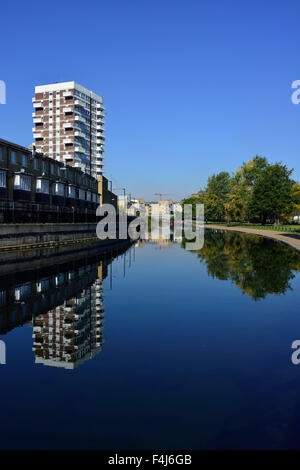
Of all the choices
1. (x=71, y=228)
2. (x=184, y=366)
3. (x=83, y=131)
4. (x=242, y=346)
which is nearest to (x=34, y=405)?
(x=184, y=366)

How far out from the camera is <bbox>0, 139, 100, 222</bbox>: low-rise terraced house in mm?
41406

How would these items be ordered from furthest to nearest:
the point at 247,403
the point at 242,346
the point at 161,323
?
1. the point at 161,323
2. the point at 242,346
3. the point at 247,403

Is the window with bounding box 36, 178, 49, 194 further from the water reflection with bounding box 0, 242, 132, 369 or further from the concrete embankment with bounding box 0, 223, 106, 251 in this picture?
the water reflection with bounding box 0, 242, 132, 369

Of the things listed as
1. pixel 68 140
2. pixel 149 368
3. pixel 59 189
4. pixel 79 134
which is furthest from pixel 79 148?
pixel 149 368

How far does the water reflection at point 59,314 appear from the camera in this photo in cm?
900

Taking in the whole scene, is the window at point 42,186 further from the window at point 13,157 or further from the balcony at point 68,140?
the balcony at point 68,140

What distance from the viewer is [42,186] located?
5681 cm

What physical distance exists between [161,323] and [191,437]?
6.41 metres

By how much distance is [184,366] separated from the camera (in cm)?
802

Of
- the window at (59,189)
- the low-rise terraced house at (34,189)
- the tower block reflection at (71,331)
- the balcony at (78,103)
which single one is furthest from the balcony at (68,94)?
the tower block reflection at (71,331)

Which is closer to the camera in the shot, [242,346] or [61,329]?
[242,346]

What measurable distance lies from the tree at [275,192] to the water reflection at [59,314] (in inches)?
3032
